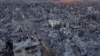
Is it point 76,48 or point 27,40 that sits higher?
point 27,40

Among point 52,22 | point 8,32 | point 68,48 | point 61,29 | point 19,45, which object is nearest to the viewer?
point 19,45

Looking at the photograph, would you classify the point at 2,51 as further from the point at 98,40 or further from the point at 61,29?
the point at 98,40

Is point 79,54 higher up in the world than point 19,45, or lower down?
lower down

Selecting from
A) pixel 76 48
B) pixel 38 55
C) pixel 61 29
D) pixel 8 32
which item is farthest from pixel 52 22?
pixel 38 55

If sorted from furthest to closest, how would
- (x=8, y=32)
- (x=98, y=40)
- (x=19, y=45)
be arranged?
(x=8, y=32), (x=98, y=40), (x=19, y=45)

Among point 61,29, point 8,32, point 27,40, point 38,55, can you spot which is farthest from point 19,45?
point 61,29

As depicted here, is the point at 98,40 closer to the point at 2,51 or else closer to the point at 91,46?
the point at 91,46

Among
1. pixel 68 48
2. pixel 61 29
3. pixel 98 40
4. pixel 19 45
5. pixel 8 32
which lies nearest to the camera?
pixel 19 45

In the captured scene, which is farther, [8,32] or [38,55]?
[8,32]

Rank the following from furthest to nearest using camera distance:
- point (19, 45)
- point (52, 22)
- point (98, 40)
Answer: point (52, 22)
point (98, 40)
point (19, 45)
